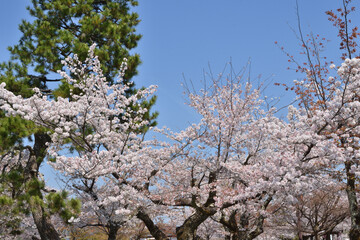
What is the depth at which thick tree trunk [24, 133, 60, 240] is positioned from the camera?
964 centimetres

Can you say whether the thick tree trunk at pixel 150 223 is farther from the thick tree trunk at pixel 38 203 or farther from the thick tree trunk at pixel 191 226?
the thick tree trunk at pixel 38 203

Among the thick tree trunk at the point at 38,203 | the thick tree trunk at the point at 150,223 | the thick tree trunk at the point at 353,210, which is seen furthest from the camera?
the thick tree trunk at the point at 38,203

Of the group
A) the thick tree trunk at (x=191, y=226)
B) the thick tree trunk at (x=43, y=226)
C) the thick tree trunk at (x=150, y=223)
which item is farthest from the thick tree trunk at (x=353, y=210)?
the thick tree trunk at (x=43, y=226)

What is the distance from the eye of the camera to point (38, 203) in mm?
8773

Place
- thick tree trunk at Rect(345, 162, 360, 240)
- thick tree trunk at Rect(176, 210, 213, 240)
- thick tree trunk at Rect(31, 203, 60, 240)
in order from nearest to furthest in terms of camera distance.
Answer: thick tree trunk at Rect(345, 162, 360, 240) < thick tree trunk at Rect(176, 210, 213, 240) < thick tree trunk at Rect(31, 203, 60, 240)

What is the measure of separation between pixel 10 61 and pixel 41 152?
4431 mm

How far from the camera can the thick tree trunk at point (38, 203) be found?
31.6 feet

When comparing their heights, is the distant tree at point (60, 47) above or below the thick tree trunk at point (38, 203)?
above

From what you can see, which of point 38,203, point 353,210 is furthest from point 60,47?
point 353,210

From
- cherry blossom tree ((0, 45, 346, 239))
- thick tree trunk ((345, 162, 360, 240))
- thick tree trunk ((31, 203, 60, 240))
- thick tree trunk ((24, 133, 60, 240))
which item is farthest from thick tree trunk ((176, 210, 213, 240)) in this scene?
thick tree trunk ((31, 203, 60, 240))

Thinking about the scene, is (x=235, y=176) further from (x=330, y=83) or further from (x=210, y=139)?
(x=330, y=83)

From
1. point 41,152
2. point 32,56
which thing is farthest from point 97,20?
point 41,152

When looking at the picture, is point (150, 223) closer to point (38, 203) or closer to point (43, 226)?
point (38, 203)

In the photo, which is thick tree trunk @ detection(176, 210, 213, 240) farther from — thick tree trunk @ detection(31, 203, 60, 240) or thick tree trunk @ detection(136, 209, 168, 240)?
thick tree trunk @ detection(31, 203, 60, 240)
